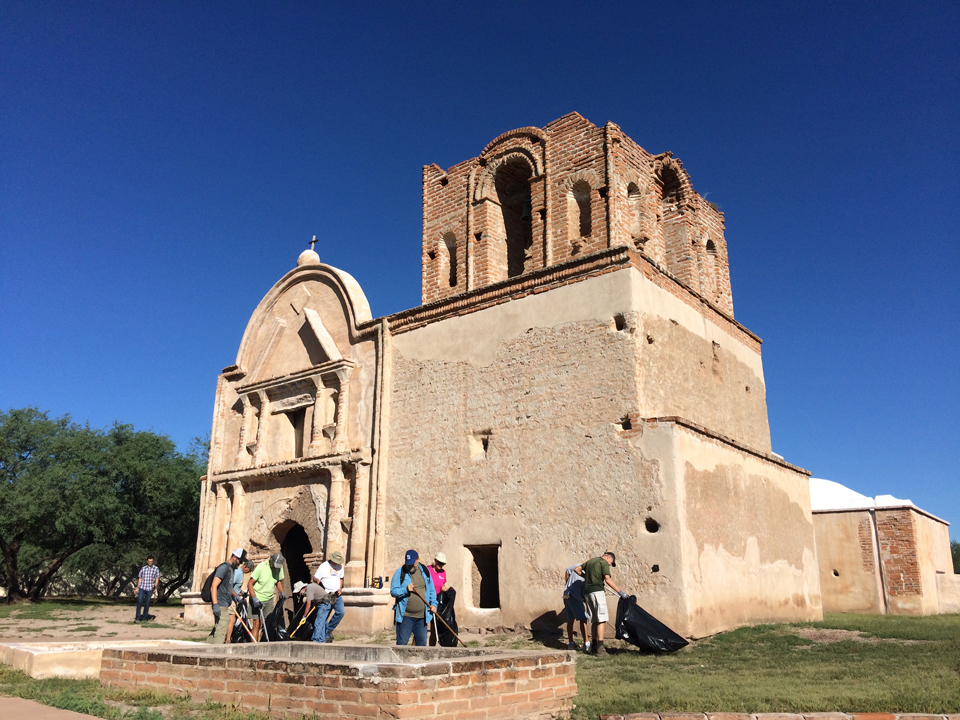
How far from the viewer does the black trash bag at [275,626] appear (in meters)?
9.80

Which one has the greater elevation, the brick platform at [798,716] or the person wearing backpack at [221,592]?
the person wearing backpack at [221,592]

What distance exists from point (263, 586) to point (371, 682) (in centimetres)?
524

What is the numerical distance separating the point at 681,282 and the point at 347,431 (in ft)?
20.6

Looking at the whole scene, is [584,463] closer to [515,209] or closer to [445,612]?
[445,612]

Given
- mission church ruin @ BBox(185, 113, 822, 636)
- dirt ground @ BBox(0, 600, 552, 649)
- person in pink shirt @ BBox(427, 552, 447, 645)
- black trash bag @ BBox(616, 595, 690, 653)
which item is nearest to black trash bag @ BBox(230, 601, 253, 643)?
dirt ground @ BBox(0, 600, 552, 649)

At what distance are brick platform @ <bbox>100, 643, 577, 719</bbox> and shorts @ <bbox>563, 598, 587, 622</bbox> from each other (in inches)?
136

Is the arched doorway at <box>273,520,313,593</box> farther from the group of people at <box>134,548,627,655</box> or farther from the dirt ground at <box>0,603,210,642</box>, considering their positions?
the group of people at <box>134,548,627,655</box>

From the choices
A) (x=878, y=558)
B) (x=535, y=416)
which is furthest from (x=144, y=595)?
(x=878, y=558)

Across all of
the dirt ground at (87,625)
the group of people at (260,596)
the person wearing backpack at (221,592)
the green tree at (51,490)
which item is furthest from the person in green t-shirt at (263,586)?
the green tree at (51,490)

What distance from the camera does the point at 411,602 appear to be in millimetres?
8430

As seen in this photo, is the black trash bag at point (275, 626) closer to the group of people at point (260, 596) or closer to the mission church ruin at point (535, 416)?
the group of people at point (260, 596)

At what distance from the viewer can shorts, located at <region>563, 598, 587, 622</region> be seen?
9.76 metres

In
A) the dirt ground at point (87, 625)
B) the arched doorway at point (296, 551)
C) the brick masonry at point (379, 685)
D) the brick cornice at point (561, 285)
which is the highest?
the brick cornice at point (561, 285)

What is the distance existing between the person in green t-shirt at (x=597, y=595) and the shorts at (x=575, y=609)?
10 centimetres
